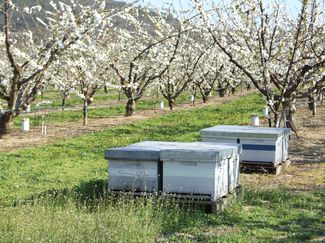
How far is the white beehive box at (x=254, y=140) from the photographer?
41.1 ft

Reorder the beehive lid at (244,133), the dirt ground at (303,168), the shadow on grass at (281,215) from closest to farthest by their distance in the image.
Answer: the shadow on grass at (281,215) < the dirt ground at (303,168) < the beehive lid at (244,133)

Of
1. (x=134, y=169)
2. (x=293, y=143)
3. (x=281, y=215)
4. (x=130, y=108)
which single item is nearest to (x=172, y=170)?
(x=134, y=169)

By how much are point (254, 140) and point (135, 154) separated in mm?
4202

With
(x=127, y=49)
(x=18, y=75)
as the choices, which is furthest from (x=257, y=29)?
(x=127, y=49)

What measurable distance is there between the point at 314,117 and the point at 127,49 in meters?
Result: 9.39

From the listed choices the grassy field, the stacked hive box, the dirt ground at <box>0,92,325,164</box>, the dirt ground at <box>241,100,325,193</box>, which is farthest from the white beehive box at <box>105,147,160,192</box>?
the dirt ground at <box>0,92,325,164</box>

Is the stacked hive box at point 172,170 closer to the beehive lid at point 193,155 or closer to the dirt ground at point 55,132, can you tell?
the beehive lid at point 193,155

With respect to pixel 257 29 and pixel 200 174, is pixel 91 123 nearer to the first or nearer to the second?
pixel 257 29

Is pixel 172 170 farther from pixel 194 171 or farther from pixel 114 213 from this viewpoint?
pixel 114 213

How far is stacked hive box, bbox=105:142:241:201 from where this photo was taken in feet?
29.7

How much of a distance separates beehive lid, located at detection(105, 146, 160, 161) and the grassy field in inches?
26.3

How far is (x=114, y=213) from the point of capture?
7938 mm

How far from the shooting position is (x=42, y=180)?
11672 mm

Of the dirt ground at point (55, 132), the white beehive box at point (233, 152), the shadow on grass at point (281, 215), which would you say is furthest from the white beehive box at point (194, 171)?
the dirt ground at point (55, 132)
